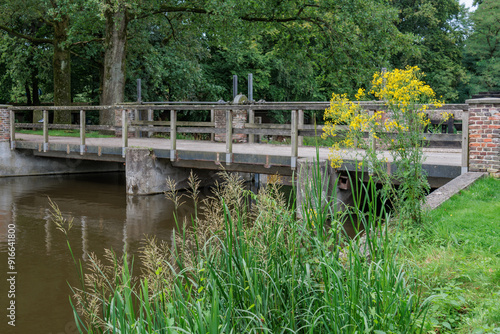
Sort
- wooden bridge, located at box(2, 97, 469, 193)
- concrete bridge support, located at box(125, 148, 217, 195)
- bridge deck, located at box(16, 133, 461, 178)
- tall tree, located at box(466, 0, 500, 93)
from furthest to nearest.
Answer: tall tree, located at box(466, 0, 500, 93), concrete bridge support, located at box(125, 148, 217, 195), bridge deck, located at box(16, 133, 461, 178), wooden bridge, located at box(2, 97, 469, 193)

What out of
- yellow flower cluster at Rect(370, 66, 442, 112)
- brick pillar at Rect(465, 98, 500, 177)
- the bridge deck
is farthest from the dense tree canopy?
yellow flower cluster at Rect(370, 66, 442, 112)

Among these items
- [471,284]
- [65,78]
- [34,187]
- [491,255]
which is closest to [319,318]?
[471,284]

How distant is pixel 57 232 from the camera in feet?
30.9

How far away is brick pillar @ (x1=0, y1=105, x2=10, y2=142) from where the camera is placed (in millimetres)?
16947

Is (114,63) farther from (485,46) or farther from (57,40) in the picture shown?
(485,46)

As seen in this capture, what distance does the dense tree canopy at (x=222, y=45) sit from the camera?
61.2 ft

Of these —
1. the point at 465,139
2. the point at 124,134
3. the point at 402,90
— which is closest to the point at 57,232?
the point at 124,134

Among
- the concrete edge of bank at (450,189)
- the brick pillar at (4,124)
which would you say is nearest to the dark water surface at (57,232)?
the brick pillar at (4,124)

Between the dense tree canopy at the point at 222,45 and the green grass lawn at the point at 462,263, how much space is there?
12.4 metres

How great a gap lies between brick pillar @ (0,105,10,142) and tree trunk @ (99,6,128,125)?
3.01m

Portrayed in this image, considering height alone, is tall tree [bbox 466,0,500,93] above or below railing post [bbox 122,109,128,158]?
above

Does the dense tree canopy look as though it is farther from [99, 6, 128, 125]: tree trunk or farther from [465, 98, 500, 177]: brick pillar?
[465, 98, 500, 177]: brick pillar

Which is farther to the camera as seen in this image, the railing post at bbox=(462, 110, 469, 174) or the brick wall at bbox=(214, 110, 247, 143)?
the brick wall at bbox=(214, 110, 247, 143)

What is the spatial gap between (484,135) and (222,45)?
1530 centimetres
